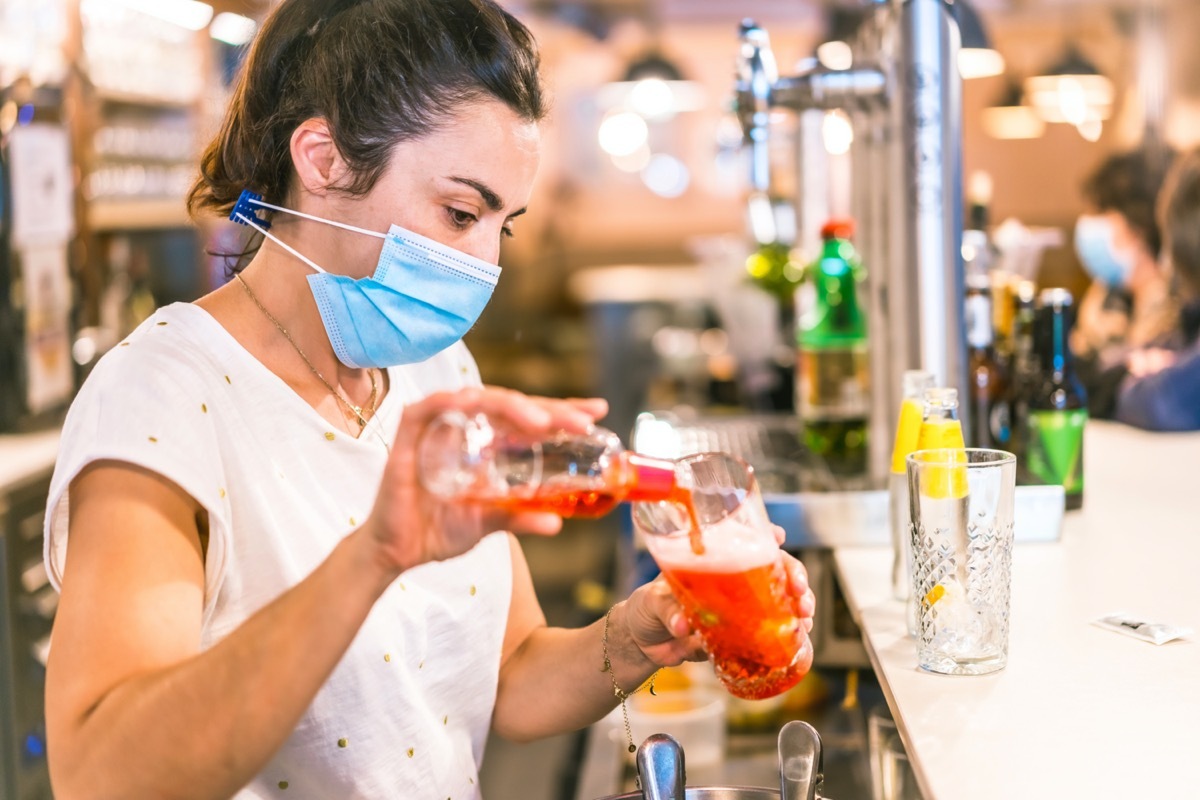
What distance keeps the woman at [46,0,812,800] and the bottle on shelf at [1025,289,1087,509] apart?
2.83ft

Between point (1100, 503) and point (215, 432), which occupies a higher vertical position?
point (215, 432)

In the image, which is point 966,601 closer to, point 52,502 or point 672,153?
point 52,502

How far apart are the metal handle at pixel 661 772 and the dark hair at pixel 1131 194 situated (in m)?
4.02

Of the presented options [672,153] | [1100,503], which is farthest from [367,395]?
[672,153]

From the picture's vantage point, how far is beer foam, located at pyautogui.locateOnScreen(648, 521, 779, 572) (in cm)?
94

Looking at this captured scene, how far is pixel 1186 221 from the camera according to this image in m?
3.50

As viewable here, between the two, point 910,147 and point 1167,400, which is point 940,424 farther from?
point 1167,400

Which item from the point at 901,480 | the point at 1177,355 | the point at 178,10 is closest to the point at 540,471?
the point at 901,480

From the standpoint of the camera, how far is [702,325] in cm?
735

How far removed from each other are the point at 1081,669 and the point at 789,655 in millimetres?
340

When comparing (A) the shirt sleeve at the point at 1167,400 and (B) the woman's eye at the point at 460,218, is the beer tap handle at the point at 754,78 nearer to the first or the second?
(B) the woman's eye at the point at 460,218

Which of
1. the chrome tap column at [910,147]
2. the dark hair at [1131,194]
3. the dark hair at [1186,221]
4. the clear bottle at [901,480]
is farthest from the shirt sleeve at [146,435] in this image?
the dark hair at [1131,194]

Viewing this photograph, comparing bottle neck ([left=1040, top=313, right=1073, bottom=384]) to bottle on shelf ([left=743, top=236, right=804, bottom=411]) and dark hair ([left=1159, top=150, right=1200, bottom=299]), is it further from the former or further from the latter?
dark hair ([left=1159, top=150, right=1200, bottom=299])

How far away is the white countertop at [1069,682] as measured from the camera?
0.94 m
